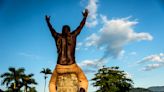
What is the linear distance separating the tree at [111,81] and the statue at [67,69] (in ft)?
205

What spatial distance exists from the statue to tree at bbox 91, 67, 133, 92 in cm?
6250

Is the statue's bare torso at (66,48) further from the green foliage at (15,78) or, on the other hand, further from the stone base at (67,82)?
the green foliage at (15,78)

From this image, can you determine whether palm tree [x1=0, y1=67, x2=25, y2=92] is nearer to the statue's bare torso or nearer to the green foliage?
the green foliage

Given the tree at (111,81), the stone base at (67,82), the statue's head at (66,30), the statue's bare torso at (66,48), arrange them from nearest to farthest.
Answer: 1. the stone base at (67,82)
2. the statue's bare torso at (66,48)
3. the statue's head at (66,30)
4. the tree at (111,81)

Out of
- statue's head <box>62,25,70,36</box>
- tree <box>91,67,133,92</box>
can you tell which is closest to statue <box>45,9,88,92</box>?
statue's head <box>62,25,70,36</box>

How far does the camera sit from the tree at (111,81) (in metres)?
71.9

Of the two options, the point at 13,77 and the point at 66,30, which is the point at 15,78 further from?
the point at 66,30

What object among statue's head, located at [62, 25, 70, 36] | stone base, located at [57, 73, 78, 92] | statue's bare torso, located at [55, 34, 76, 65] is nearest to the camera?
stone base, located at [57, 73, 78, 92]

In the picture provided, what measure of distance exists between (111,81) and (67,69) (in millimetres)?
64770

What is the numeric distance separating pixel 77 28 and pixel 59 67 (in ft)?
4.23

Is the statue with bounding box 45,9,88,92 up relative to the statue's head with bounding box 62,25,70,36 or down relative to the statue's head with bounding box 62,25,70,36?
down

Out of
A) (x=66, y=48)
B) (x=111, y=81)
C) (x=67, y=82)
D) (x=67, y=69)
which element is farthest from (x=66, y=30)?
(x=111, y=81)

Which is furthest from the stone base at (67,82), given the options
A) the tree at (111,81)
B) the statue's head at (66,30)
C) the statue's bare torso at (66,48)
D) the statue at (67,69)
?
the tree at (111,81)

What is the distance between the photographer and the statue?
8.63 metres
